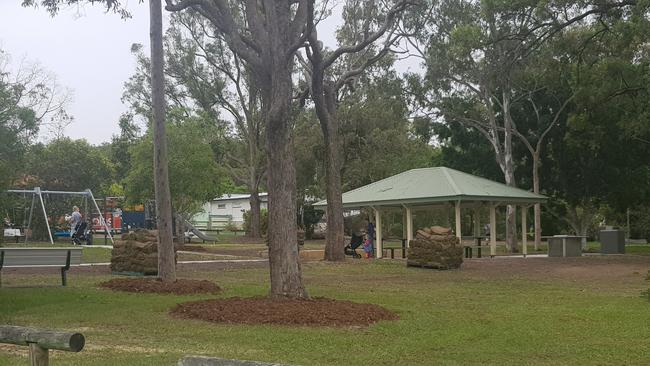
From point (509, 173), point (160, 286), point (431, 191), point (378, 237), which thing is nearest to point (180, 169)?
point (378, 237)

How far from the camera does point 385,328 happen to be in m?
9.81

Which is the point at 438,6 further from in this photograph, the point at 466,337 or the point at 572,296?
the point at 466,337

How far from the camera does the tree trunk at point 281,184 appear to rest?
1110 centimetres

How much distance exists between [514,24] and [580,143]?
884 cm

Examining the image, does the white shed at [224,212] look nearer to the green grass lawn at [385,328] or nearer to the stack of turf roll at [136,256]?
the stack of turf roll at [136,256]

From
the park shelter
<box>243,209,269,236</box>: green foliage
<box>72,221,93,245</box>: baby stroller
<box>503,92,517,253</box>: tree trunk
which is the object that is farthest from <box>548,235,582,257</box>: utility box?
<box>243,209,269,236</box>: green foliage

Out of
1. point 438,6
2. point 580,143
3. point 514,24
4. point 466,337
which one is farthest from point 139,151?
point 466,337

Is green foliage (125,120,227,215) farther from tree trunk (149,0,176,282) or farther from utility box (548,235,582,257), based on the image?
tree trunk (149,0,176,282)

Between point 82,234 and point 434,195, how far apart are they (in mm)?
15801

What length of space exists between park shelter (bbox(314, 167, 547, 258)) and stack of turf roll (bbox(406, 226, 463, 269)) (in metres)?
3.21

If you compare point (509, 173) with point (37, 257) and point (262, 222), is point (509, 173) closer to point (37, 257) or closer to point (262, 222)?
point (262, 222)

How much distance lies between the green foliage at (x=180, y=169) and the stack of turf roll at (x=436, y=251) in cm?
1068

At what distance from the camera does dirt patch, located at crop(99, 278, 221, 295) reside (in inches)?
522

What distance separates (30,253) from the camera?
13.8m
